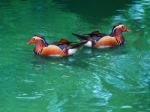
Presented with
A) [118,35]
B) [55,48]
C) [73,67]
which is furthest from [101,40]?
[73,67]

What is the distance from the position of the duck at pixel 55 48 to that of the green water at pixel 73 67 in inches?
4.5

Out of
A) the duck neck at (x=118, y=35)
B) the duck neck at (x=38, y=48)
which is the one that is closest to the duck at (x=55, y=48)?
the duck neck at (x=38, y=48)

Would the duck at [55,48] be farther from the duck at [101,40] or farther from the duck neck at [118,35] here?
the duck neck at [118,35]

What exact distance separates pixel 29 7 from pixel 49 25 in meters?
1.81

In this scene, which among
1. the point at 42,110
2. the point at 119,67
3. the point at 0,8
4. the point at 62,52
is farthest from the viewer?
the point at 0,8

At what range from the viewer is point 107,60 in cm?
805

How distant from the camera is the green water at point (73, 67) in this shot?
254 inches

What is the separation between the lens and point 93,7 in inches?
478

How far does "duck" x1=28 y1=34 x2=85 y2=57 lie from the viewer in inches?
324

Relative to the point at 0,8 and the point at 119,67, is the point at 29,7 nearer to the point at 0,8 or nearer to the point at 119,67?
the point at 0,8

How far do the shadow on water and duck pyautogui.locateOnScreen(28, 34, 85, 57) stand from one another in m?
2.49

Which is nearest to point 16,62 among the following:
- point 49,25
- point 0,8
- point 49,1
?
point 49,25

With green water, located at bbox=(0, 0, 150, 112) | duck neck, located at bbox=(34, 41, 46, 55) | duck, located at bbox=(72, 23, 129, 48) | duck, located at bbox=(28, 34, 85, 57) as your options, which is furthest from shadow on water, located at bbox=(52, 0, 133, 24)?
duck neck, located at bbox=(34, 41, 46, 55)

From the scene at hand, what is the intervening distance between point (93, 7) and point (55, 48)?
13.5ft
